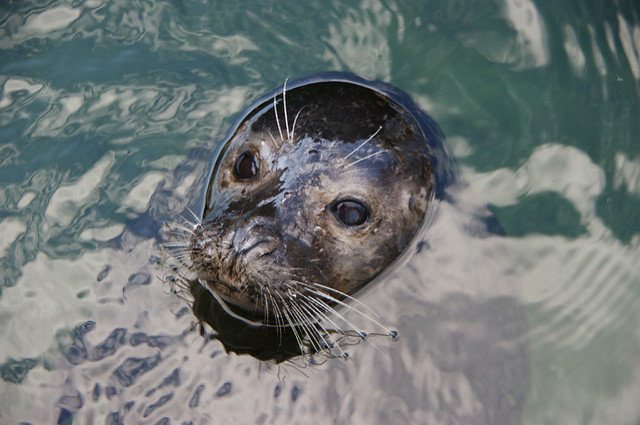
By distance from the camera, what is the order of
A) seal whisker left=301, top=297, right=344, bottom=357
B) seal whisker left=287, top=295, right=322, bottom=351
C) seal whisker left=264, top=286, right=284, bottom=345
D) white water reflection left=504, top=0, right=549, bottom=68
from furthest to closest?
white water reflection left=504, top=0, right=549, bottom=68 → seal whisker left=287, top=295, right=322, bottom=351 → seal whisker left=301, top=297, right=344, bottom=357 → seal whisker left=264, top=286, right=284, bottom=345

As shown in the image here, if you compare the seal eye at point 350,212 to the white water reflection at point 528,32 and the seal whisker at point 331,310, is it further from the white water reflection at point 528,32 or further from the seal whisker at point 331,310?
the white water reflection at point 528,32

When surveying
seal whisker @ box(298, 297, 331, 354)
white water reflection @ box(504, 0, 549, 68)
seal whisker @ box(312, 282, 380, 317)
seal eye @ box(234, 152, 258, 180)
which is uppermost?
white water reflection @ box(504, 0, 549, 68)

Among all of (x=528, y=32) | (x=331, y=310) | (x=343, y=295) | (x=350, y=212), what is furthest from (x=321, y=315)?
(x=528, y=32)

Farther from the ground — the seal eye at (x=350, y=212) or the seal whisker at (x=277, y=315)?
the seal eye at (x=350, y=212)

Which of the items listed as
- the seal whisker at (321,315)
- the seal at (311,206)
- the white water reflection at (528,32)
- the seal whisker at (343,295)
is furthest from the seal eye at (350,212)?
the white water reflection at (528,32)

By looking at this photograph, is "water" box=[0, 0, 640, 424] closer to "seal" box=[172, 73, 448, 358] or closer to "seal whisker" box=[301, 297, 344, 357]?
"seal whisker" box=[301, 297, 344, 357]

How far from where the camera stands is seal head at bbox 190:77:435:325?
3.84 m

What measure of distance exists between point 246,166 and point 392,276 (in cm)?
102

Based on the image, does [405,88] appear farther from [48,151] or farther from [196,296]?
[48,151]

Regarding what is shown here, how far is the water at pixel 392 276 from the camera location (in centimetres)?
419

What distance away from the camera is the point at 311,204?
402cm

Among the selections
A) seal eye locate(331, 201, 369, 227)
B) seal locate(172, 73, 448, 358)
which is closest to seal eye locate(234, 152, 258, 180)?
seal locate(172, 73, 448, 358)

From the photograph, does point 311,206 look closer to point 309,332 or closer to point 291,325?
point 291,325

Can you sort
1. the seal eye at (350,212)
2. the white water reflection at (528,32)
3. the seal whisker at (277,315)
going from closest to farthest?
the seal whisker at (277,315) → the seal eye at (350,212) → the white water reflection at (528,32)
